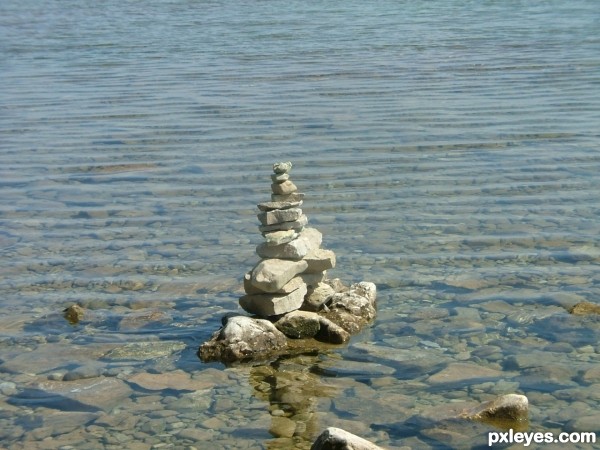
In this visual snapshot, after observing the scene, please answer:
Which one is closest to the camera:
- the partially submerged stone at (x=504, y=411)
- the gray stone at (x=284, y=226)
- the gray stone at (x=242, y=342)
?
the partially submerged stone at (x=504, y=411)

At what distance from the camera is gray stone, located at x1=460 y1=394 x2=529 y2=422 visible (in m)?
8.23

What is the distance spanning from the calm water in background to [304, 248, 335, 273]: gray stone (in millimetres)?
722

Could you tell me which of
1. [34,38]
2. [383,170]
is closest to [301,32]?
[34,38]

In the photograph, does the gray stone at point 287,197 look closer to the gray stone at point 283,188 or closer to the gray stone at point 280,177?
the gray stone at point 283,188

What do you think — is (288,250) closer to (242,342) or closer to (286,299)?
(286,299)

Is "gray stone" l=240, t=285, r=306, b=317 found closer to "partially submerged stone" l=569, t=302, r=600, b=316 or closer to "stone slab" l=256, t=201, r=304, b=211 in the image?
"stone slab" l=256, t=201, r=304, b=211

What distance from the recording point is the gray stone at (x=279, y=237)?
10.1 meters

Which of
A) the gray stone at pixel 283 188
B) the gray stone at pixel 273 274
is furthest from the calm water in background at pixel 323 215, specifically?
the gray stone at pixel 283 188

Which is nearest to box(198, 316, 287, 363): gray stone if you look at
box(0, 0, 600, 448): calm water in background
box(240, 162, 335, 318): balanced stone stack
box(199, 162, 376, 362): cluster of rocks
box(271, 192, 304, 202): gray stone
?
box(199, 162, 376, 362): cluster of rocks

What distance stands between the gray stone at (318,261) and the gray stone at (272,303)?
0.25 m

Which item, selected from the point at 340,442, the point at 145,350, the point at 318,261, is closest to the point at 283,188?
the point at 318,261

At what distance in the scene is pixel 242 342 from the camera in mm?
9555

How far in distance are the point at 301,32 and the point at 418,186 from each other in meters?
21.2

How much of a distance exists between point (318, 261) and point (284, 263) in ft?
1.35
